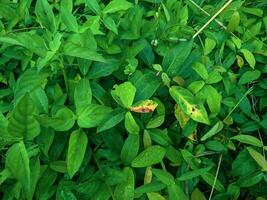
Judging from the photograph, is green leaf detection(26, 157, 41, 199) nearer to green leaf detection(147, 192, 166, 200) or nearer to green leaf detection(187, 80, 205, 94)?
green leaf detection(147, 192, 166, 200)

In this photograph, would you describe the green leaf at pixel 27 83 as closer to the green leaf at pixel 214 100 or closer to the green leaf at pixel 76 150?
the green leaf at pixel 76 150

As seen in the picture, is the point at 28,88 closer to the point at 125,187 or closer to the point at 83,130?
the point at 83,130

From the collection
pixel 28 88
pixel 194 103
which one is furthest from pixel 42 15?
pixel 194 103

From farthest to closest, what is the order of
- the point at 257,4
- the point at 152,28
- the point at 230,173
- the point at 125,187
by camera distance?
the point at 257,4
the point at 152,28
the point at 230,173
the point at 125,187

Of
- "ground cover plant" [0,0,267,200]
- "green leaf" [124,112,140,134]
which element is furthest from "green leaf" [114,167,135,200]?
"green leaf" [124,112,140,134]

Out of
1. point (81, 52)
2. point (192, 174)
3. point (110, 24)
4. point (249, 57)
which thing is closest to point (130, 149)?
point (192, 174)

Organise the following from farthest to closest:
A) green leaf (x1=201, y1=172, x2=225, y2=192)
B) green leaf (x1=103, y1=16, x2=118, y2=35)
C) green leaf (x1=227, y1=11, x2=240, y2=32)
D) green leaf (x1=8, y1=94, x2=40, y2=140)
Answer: green leaf (x1=227, y1=11, x2=240, y2=32), green leaf (x1=103, y1=16, x2=118, y2=35), green leaf (x1=201, y1=172, x2=225, y2=192), green leaf (x1=8, y1=94, x2=40, y2=140)

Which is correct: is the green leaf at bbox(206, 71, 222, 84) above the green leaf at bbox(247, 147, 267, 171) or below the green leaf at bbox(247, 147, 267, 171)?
above

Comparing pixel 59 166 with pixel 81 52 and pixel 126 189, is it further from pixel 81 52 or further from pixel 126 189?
pixel 81 52
